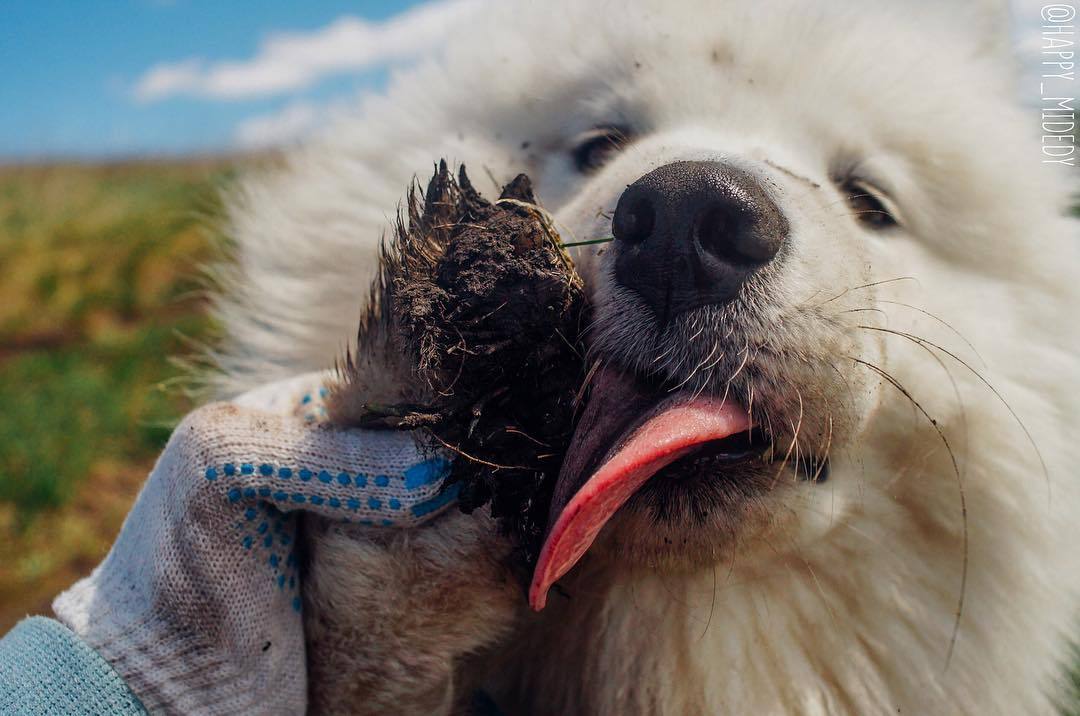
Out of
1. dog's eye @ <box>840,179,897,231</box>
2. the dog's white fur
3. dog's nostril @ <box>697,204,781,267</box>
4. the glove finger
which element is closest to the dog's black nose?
dog's nostril @ <box>697,204,781,267</box>

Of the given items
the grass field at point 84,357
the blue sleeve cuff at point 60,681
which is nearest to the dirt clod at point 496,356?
the blue sleeve cuff at point 60,681

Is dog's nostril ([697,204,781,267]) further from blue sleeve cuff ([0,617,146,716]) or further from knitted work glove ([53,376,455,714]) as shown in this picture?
blue sleeve cuff ([0,617,146,716])

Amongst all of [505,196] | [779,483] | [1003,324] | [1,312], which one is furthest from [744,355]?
[1,312]

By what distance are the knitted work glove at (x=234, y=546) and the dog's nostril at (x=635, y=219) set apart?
1.69 ft

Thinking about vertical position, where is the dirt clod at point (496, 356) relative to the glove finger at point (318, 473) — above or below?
above

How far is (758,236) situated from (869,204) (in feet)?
2.92

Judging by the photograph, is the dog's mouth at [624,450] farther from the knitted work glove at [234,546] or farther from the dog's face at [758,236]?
the knitted work glove at [234,546]

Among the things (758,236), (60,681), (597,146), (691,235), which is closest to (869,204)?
(597,146)

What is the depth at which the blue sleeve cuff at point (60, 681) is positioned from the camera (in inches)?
56.6

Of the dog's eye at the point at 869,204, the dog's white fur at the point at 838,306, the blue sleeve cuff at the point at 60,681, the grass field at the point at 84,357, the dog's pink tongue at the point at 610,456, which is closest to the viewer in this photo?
the dog's pink tongue at the point at 610,456

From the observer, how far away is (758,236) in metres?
1.49

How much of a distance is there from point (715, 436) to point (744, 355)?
0.52 feet

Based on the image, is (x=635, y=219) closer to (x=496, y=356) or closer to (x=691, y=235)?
(x=691, y=235)

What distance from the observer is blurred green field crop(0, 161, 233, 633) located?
4461 millimetres
